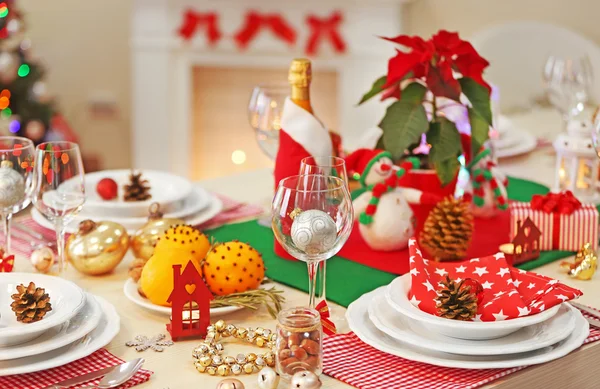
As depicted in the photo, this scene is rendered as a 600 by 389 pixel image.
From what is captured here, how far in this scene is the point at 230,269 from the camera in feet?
3.71

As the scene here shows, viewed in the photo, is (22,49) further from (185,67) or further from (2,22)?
(185,67)

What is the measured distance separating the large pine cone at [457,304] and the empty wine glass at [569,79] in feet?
3.23

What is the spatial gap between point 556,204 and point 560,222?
31mm

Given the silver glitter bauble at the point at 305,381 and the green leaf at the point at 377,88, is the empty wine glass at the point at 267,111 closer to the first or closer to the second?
the green leaf at the point at 377,88

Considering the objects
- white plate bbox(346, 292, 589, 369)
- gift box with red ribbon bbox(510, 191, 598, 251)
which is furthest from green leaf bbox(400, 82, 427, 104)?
white plate bbox(346, 292, 589, 369)

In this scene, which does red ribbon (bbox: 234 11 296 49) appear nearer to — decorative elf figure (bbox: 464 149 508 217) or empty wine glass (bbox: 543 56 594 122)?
empty wine glass (bbox: 543 56 594 122)

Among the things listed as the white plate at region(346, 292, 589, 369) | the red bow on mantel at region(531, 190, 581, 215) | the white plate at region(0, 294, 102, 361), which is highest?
the red bow on mantel at region(531, 190, 581, 215)

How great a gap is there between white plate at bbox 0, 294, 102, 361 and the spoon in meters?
0.07

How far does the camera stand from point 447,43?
140 centimetres

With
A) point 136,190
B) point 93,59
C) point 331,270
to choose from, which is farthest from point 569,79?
point 93,59

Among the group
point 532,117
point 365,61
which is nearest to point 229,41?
point 365,61

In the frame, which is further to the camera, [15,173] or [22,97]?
[22,97]

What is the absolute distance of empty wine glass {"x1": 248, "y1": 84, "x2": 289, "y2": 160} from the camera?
1.56 meters

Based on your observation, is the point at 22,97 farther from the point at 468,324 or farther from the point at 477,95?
the point at 468,324
